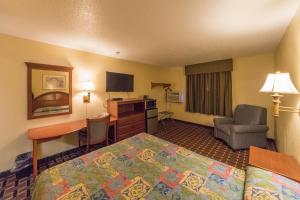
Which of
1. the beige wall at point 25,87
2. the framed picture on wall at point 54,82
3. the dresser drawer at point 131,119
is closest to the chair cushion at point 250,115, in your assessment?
the dresser drawer at point 131,119

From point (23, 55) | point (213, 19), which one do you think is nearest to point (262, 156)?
point (213, 19)

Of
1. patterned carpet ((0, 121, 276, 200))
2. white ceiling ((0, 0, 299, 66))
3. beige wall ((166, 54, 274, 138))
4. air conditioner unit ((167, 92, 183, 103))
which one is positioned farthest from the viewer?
air conditioner unit ((167, 92, 183, 103))

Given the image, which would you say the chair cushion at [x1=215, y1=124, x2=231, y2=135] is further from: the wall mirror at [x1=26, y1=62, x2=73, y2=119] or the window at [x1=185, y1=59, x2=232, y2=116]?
the wall mirror at [x1=26, y1=62, x2=73, y2=119]

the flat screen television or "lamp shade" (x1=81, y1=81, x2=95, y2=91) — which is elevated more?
the flat screen television

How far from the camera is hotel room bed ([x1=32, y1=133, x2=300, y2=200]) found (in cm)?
104

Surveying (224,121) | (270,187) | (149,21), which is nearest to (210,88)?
(224,121)

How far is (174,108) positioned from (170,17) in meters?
4.40

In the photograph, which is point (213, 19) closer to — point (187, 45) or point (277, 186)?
point (187, 45)

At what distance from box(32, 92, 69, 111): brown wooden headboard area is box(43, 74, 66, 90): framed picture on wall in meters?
0.12

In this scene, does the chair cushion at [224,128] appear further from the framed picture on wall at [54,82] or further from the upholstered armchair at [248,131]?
the framed picture on wall at [54,82]

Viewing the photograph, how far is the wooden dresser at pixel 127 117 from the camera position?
3.42 metres

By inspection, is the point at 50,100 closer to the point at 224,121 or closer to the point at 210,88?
the point at 224,121

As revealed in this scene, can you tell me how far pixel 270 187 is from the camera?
0.98 m

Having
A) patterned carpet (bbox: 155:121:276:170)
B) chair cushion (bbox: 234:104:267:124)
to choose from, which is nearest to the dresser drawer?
patterned carpet (bbox: 155:121:276:170)
